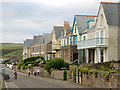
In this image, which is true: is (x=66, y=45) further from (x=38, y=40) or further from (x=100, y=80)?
(x=38, y=40)

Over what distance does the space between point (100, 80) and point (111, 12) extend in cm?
1453

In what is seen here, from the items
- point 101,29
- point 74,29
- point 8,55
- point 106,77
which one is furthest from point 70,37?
point 8,55

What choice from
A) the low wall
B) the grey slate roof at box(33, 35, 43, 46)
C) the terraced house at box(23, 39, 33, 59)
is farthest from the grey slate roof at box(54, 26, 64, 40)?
the terraced house at box(23, 39, 33, 59)

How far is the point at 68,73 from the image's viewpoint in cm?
3362

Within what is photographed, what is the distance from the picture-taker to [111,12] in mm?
34719

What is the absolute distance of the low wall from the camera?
19.8 metres

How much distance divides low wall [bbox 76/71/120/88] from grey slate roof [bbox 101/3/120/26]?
9.53 m

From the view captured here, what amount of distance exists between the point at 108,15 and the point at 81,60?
418 inches

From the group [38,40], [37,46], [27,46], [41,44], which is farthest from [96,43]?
[27,46]

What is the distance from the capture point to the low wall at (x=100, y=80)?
65.1 ft

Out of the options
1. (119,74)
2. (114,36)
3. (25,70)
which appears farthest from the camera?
(25,70)

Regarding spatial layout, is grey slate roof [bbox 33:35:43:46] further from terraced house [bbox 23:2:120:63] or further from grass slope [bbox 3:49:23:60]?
grass slope [bbox 3:49:23:60]

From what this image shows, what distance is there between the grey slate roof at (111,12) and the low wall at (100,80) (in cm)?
953

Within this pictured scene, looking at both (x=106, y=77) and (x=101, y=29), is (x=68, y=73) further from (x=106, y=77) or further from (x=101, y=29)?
(x=106, y=77)
